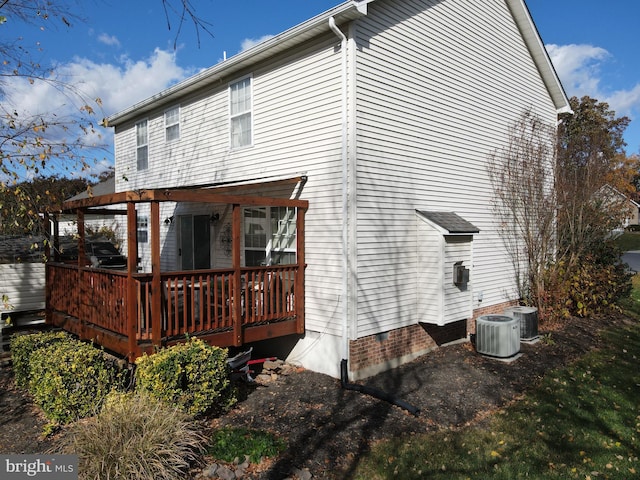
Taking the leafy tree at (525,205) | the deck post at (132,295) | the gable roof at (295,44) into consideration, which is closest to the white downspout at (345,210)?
the gable roof at (295,44)

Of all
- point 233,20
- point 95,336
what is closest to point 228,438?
point 95,336

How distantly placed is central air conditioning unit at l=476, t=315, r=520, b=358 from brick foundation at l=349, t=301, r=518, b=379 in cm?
95

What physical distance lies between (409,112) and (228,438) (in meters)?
6.06

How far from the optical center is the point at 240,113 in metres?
9.20

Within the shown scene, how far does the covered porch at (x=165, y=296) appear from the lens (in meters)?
5.95

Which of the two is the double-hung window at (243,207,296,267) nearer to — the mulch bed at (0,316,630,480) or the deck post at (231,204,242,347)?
the deck post at (231,204,242,347)

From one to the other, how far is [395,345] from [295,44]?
558 cm

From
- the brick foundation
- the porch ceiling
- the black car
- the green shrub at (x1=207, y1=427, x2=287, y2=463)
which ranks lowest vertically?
the green shrub at (x1=207, y1=427, x2=287, y2=463)

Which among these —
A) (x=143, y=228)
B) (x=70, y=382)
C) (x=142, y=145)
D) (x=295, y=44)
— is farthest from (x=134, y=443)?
(x=142, y=145)

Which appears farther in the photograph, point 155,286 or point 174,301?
point 174,301

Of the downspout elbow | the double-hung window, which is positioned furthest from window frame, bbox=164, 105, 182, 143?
the downspout elbow

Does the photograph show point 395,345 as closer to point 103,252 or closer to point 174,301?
point 174,301

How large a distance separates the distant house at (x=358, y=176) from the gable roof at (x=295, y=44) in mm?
43

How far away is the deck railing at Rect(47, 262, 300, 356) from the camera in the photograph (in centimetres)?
611
